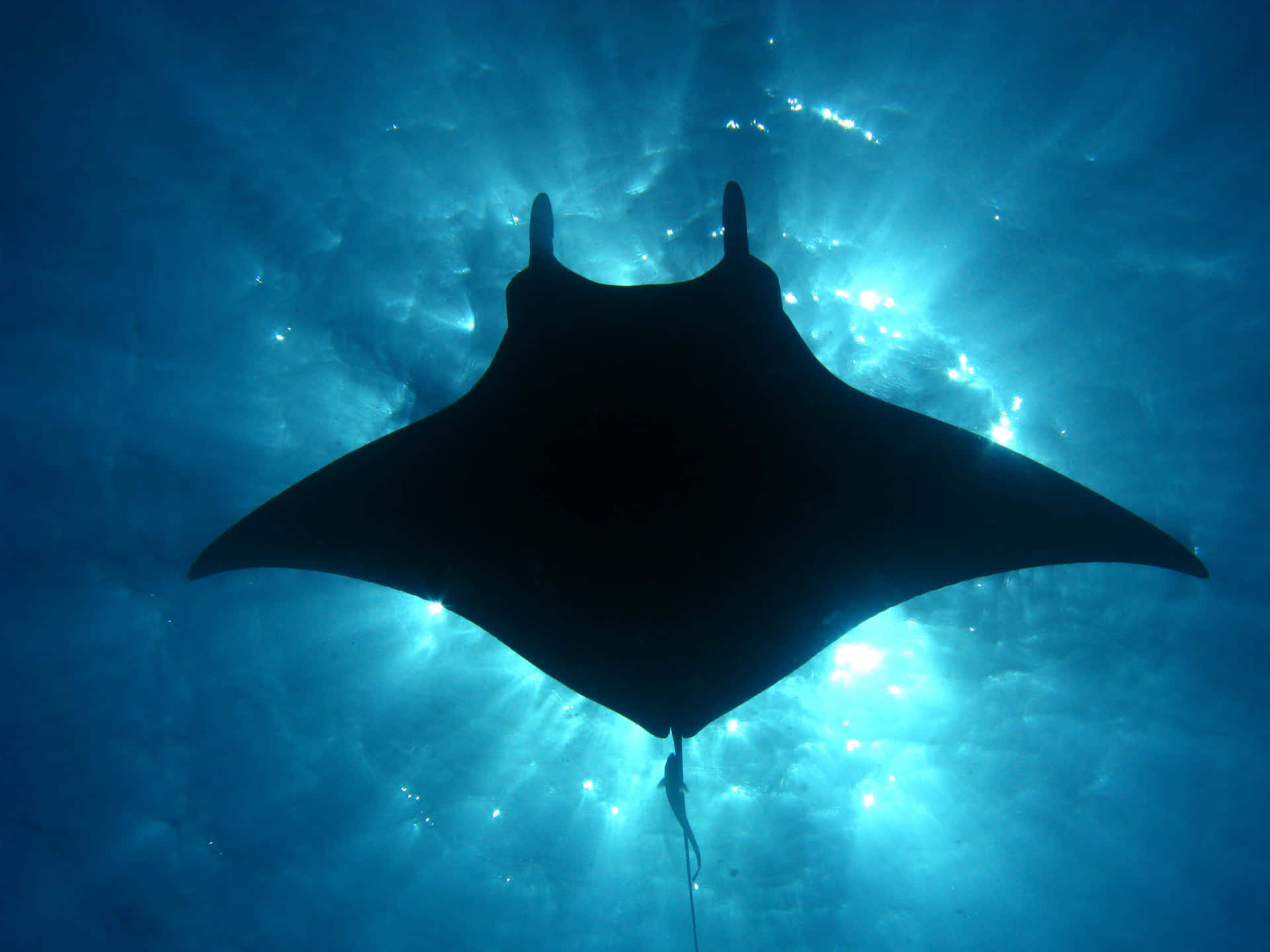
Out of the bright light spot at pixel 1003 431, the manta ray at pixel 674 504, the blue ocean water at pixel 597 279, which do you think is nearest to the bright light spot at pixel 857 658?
the blue ocean water at pixel 597 279

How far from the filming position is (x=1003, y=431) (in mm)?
8680

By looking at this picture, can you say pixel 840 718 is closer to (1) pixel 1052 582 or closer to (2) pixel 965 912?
(1) pixel 1052 582

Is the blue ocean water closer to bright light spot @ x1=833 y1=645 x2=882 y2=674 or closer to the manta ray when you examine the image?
bright light spot @ x1=833 y1=645 x2=882 y2=674

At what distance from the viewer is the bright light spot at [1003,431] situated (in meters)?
8.61

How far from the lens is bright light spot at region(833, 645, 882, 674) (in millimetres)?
10461

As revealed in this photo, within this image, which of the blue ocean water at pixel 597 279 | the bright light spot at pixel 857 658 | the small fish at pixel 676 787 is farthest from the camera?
the bright light spot at pixel 857 658

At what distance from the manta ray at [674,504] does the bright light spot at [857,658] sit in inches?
267

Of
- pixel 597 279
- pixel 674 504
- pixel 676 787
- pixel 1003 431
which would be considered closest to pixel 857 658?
pixel 1003 431

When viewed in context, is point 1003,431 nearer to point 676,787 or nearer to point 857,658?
point 857,658

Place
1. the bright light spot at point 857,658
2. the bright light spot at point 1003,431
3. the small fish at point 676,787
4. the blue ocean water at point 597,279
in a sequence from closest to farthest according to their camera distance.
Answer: the small fish at point 676,787 → the blue ocean water at point 597,279 → the bright light spot at point 1003,431 → the bright light spot at point 857,658

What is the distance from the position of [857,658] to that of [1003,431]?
173 inches

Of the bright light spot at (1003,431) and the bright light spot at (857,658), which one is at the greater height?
the bright light spot at (1003,431)

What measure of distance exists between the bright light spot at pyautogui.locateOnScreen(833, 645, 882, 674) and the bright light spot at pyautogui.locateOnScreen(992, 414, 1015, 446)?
3987 millimetres

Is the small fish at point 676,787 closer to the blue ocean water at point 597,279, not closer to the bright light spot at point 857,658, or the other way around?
the blue ocean water at point 597,279
